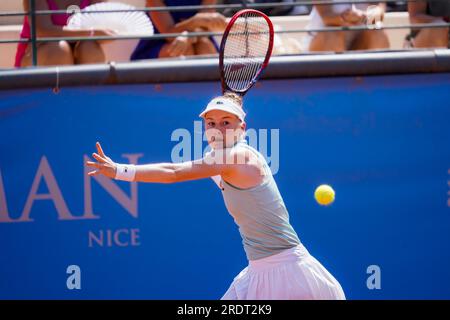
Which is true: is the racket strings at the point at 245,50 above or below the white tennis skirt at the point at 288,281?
above

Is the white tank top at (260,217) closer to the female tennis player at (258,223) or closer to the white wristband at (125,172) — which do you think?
the female tennis player at (258,223)

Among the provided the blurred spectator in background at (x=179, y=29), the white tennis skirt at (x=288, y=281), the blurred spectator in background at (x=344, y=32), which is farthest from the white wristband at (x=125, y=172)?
the blurred spectator in background at (x=344, y=32)

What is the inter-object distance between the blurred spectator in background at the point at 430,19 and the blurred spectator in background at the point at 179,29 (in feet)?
4.71

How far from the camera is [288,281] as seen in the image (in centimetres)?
552

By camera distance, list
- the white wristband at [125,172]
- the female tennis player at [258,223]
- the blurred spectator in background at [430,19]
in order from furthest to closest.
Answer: the blurred spectator in background at [430,19] < the female tennis player at [258,223] < the white wristband at [125,172]

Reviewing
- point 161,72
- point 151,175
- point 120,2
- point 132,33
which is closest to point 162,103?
point 161,72

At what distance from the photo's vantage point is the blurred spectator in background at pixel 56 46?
291 inches

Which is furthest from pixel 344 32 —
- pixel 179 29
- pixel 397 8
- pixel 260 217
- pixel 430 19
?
pixel 260 217

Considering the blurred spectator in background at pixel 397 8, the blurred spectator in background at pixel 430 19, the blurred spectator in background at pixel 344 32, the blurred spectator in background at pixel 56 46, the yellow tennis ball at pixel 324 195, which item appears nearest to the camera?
the yellow tennis ball at pixel 324 195

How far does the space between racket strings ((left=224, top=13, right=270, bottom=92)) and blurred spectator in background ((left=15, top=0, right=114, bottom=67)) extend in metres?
1.36

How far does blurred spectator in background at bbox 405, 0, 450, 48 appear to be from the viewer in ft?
26.1

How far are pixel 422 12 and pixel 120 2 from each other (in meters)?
2.24

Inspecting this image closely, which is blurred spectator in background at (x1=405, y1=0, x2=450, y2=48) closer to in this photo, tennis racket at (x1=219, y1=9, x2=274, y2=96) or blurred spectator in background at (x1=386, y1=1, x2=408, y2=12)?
blurred spectator in background at (x1=386, y1=1, x2=408, y2=12)
